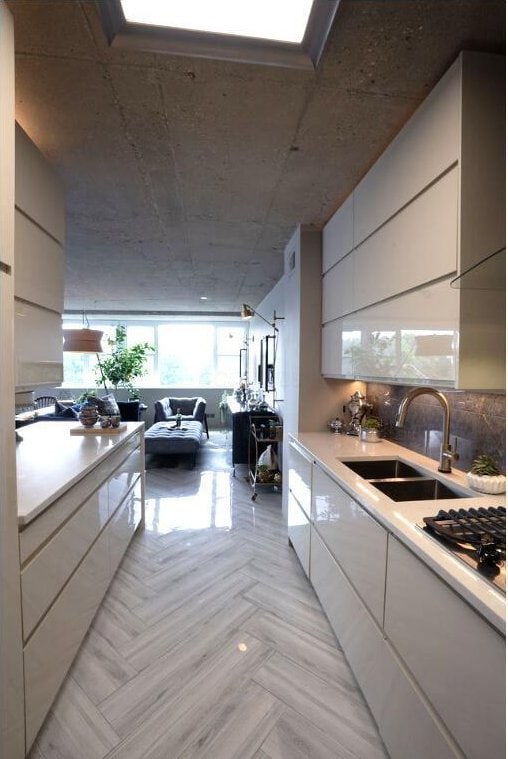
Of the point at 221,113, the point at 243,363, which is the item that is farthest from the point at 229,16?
the point at 243,363

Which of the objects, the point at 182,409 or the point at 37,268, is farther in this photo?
the point at 182,409

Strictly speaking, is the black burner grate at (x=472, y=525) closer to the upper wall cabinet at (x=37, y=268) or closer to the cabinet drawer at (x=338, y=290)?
the cabinet drawer at (x=338, y=290)

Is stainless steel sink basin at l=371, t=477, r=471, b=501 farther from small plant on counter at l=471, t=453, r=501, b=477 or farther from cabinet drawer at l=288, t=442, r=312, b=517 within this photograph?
cabinet drawer at l=288, t=442, r=312, b=517

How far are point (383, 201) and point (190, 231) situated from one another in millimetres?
1627

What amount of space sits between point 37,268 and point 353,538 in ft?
6.06

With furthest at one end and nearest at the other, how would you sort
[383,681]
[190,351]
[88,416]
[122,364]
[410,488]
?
1. [190,351]
2. [122,364]
3. [88,416]
4. [410,488]
5. [383,681]

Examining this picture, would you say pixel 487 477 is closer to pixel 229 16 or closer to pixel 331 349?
pixel 331 349

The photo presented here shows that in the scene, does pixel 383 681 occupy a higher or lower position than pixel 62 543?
lower

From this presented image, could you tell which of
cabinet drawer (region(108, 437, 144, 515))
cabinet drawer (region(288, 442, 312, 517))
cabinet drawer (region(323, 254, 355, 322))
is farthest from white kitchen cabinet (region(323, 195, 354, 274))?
cabinet drawer (region(108, 437, 144, 515))

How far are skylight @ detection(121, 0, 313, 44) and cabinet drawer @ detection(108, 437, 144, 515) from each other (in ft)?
6.91

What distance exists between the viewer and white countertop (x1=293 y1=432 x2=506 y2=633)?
31.9 inches

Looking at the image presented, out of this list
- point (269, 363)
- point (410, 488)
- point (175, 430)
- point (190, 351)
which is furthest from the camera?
point (190, 351)

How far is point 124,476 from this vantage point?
248 cm

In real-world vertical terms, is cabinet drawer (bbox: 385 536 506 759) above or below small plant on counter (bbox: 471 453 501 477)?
Answer: below
